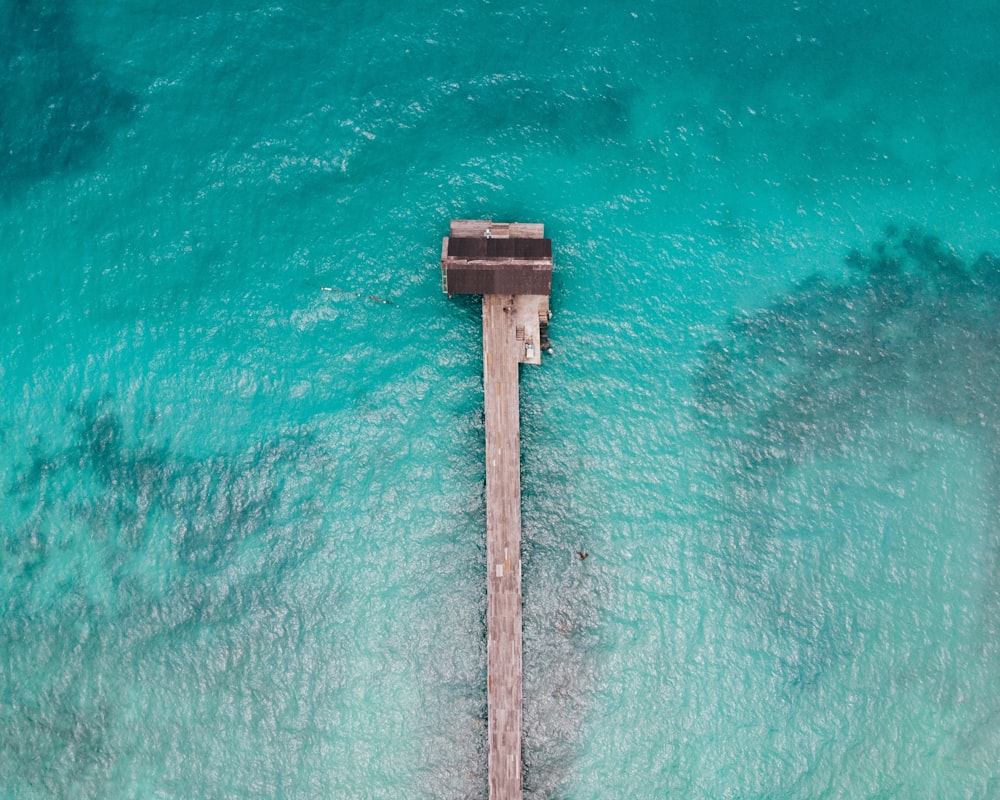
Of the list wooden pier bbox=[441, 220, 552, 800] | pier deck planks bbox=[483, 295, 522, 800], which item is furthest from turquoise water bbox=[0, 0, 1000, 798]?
wooden pier bbox=[441, 220, 552, 800]

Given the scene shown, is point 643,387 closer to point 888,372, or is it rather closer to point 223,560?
point 888,372

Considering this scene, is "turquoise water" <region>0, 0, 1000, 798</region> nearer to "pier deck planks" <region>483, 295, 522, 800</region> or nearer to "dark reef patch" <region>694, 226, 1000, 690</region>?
"dark reef patch" <region>694, 226, 1000, 690</region>

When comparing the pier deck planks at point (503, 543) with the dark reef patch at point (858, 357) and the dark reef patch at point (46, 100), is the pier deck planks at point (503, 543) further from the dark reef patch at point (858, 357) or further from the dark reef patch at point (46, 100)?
the dark reef patch at point (46, 100)

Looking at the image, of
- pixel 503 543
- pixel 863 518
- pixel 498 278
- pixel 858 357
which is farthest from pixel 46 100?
pixel 863 518

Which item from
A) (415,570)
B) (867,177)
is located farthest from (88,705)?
(867,177)

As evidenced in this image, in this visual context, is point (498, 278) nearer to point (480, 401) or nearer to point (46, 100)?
point (480, 401)

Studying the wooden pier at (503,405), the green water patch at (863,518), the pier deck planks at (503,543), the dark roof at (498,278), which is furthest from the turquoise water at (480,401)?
the dark roof at (498,278)
